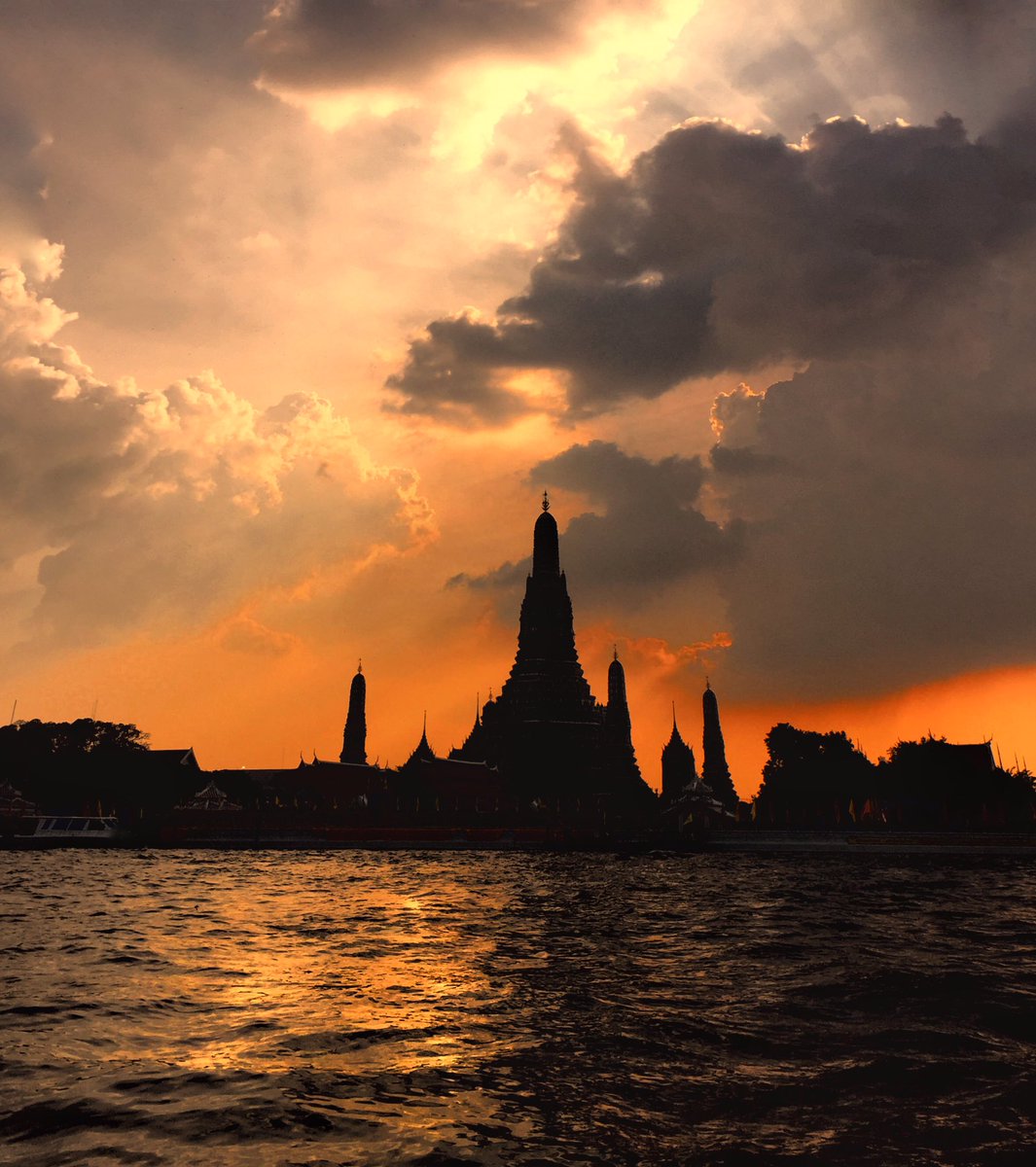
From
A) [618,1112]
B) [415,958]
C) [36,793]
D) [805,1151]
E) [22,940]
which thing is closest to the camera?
[805,1151]

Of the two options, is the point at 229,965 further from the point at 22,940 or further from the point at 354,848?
the point at 354,848

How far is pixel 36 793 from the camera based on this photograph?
3688 inches

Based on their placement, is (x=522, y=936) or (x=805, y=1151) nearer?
(x=805, y=1151)

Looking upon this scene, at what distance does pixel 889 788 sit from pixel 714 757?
43785 mm

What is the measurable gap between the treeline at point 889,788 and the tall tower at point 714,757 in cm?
2766

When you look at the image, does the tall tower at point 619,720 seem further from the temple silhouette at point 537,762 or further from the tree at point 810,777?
the tree at point 810,777

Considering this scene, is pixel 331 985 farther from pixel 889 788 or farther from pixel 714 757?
pixel 714 757

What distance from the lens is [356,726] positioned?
→ 121250 mm

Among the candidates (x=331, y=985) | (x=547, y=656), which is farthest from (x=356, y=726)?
(x=331, y=985)

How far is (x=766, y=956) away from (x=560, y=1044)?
28.3 ft

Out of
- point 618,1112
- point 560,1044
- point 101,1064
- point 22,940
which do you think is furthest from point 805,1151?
point 22,940

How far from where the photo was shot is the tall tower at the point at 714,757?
12744cm

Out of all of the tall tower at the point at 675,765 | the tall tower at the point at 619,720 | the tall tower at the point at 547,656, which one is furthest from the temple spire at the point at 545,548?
the tall tower at the point at 675,765

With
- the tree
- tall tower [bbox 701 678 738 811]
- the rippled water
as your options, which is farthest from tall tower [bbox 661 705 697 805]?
the rippled water
